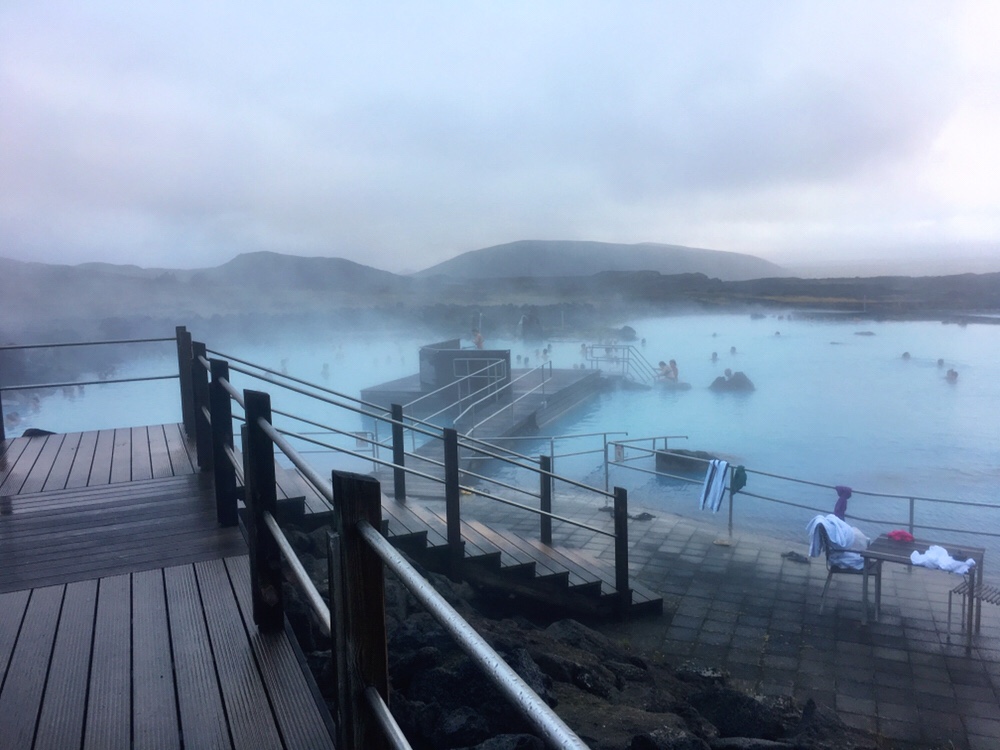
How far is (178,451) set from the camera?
12.8ft

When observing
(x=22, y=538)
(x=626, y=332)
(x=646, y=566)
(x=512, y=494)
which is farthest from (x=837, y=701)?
(x=626, y=332)

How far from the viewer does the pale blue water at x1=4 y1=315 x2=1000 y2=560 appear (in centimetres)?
1576

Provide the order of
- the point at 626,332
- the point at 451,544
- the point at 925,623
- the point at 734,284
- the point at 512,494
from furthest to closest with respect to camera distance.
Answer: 1. the point at 626,332
2. the point at 734,284
3. the point at 512,494
4. the point at 925,623
5. the point at 451,544

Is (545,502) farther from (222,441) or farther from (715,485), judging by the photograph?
(222,441)

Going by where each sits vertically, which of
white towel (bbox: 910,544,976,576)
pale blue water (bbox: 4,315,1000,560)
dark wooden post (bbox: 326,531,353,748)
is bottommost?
pale blue water (bbox: 4,315,1000,560)

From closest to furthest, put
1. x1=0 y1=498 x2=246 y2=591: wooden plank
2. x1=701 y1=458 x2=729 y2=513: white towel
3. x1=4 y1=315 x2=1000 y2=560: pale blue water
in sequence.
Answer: x1=0 y1=498 x2=246 y2=591: wooden plank → x1=701 y1=458 x2=729 y2=513: white towel → x1=4 y1=315 x2=1000 y2=560: pale blue water

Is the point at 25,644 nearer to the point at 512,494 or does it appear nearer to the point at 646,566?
the point at 646,566

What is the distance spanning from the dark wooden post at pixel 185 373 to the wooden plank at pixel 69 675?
6.17ft

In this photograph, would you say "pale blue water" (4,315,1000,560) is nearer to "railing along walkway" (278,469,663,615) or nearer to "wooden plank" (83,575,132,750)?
"railing along walkway" (278,469,663,615)

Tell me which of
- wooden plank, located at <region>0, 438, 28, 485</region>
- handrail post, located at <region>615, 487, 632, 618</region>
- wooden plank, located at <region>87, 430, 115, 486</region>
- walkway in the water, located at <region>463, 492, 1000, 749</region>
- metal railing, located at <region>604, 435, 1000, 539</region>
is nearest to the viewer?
walkway in the water, located at <region>463, 492, 1000, 749</region>

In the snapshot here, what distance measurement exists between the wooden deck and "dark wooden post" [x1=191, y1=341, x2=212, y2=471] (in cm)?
20

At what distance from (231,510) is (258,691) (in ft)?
3.89

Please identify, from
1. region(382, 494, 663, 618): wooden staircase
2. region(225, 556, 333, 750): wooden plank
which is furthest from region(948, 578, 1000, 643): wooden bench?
region(225, 556, 333, 750): wooden plank

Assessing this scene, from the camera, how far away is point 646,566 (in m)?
5.23
